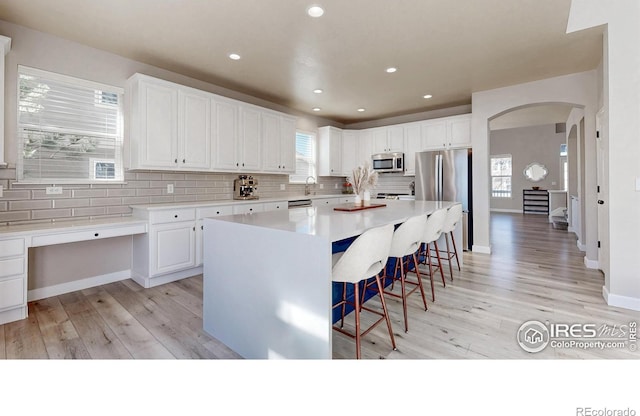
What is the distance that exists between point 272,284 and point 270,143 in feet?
11.1

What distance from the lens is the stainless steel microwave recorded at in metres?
5.91

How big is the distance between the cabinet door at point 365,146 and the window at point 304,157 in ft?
3.46

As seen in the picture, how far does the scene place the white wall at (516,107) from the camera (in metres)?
3.91

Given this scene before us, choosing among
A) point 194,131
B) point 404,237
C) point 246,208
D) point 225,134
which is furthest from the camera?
point 246,208

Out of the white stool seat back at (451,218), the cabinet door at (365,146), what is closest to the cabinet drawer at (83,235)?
the white stool seat back at (451,218)

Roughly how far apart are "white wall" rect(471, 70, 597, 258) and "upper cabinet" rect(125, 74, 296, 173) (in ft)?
10.5

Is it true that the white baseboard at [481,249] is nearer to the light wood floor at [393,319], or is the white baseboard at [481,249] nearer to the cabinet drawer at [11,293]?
the light wood floor at [393,319]

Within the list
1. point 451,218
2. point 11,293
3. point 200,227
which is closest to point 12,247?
point 11,293

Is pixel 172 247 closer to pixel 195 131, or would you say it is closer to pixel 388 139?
pixel 195 131

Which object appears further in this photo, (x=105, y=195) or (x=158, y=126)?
(x=158, y=126)

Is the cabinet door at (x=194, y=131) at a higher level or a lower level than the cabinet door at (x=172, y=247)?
higher

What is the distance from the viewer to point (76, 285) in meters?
3.15
